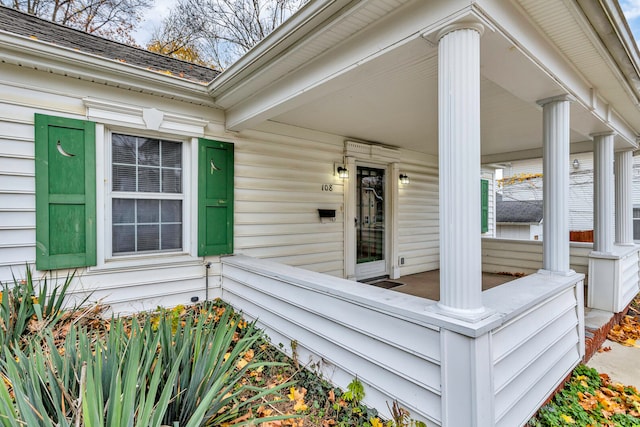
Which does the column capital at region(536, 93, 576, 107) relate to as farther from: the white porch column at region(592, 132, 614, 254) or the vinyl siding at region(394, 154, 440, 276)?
the vinyl siding at region(394, 154, 440, 276)

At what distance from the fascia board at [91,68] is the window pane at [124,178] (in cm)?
83

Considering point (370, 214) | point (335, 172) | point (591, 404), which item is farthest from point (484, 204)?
point (591, 404)

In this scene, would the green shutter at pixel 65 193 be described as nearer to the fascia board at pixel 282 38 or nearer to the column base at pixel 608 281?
the fascia board at pixel 282 38

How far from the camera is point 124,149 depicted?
127 inches

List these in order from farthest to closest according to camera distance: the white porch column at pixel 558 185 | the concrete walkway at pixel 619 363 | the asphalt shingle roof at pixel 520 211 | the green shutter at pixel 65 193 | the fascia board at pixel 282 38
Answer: the asphalt shingle roof at pixel 520 211 < the green shutter at pixel 65 193 < the white porch column at pixel 558 185 < the concrete walkway at pixel 619 363 < the fascia board at pixel 282 38

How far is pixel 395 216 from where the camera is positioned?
555 cm

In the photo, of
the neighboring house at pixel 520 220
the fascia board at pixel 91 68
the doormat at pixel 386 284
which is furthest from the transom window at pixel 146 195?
the neighboring house at pixel 520 220

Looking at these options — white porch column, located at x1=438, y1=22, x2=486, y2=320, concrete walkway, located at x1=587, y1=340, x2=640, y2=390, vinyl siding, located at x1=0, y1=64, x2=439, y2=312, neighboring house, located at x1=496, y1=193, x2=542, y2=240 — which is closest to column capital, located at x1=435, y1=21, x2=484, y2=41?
white porch column, located at x1=438, y1=22, x2=486, y2=320

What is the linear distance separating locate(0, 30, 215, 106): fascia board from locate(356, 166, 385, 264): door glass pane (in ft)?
9.50

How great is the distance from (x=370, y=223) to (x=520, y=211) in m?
11.5

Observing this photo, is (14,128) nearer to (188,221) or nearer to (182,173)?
(182,173)

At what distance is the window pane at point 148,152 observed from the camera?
3.31 metres

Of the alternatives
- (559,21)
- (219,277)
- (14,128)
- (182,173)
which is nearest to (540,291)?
(559,21)

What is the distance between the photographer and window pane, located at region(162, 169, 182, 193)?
11.3 ft
